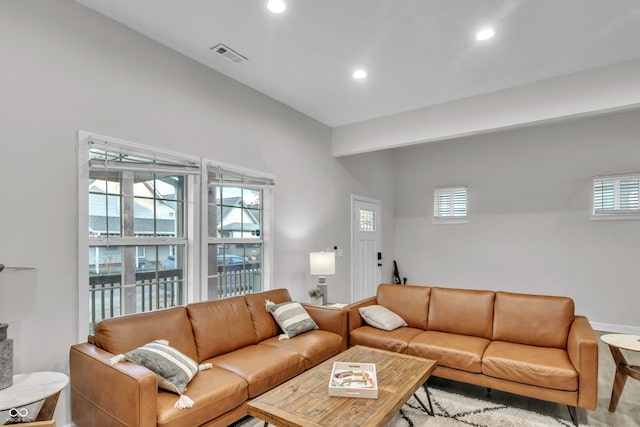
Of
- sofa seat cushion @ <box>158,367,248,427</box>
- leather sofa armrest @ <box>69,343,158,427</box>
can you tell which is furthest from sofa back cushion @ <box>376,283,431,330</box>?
leather sofa armrest @ <box>69,343,158,427</box>

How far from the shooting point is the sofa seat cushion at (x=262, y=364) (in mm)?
2377

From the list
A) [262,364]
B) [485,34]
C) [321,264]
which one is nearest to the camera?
[262,364]

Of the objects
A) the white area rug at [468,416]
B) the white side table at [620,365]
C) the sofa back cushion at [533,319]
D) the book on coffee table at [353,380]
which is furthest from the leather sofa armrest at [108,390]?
the white side table at [620,365]

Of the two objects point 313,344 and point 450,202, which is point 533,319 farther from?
point 450,202

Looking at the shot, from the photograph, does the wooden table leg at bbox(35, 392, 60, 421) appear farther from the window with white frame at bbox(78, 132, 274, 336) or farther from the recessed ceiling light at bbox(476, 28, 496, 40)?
the recessed ceiling light at bbox(476, 28, 496, 40)

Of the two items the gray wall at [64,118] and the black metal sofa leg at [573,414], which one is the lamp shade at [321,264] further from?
the black metal sofa leg at [573,414]

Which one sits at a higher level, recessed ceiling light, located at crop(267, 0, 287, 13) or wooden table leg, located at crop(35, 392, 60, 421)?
recessed ceiling light, located at crop(267, 0, 287, 13)

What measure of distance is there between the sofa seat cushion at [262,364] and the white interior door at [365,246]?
2.76 meters

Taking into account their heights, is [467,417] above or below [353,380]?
below

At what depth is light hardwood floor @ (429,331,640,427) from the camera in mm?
2486

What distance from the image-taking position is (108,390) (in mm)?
1937

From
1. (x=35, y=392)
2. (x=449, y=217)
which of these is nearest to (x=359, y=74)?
(x=35, y=392)

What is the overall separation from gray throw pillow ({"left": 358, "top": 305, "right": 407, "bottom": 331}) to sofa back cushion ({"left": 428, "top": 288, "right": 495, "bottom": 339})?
342mm

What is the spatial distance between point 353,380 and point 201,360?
122 centimetres
